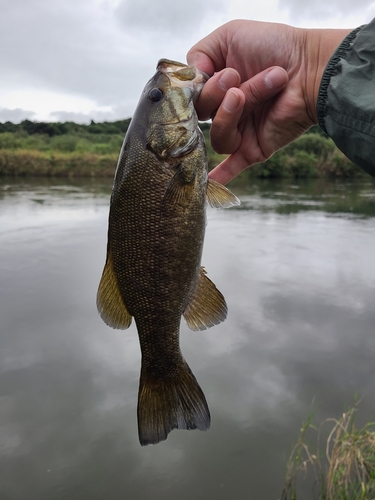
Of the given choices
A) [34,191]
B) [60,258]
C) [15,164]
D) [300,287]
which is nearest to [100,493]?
[300,287]

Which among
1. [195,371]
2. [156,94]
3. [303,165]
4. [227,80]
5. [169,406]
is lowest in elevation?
[195,371]

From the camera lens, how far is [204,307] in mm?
2104

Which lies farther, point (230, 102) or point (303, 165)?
point (303, 165)

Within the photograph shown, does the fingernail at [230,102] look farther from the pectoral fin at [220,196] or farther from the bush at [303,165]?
the bush at [303,165]

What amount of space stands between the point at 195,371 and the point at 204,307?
14.8 ft

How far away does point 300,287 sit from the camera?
955cm

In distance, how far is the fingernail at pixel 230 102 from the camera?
2.10 m

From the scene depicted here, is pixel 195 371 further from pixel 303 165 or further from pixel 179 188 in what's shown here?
pixel 303 165

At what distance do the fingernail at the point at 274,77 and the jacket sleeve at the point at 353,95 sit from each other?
233 millimetres

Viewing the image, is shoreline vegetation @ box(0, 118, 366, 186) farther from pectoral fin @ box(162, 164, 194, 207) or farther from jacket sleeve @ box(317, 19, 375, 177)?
pectoral fin @ box(162, 164, 194, 207)

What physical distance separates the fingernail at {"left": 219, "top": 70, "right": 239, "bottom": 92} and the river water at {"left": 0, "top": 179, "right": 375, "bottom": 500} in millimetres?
4013

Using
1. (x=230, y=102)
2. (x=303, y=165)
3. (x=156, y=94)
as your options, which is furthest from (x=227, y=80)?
(x=303, y=165)

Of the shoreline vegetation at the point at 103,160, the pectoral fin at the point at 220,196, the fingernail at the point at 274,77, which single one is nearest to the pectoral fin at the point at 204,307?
the pectoral fin at the point at 220,196

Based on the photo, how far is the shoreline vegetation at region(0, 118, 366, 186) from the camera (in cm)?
3191
